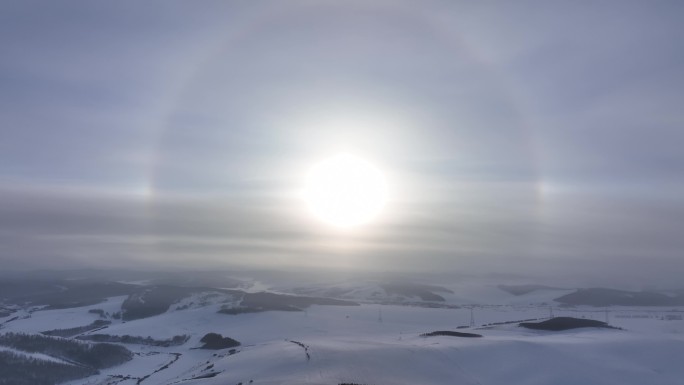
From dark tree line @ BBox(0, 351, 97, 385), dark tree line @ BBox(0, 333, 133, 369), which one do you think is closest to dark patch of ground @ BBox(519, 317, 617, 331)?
dark tree line @ BBox(0, 333, 133, 369)

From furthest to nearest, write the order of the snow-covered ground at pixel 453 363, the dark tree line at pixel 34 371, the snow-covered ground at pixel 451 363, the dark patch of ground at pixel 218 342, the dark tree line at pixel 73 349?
1. the dark patch of ground at pixel 218 342
2. the dark tree line at pixel 73 349
3. the dark tree line at pixel 34 371
4. the snow-covered ground at pixel 453 363
5. the snow-covered ground at pixel 451 363

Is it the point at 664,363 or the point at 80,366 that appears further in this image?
the point at 80,366

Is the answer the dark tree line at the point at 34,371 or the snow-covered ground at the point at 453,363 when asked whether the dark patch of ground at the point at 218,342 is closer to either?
the snow-covered ground at the point at 453,363

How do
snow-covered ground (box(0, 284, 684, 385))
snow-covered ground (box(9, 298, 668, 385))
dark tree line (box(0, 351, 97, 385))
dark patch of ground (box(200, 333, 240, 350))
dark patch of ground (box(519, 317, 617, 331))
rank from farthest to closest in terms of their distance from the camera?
1. dark patch of ground (box(200, 333, 240, 350))
2. dark patch of ground (box(519, 317, 617, 331))
3. dark tree line (box(0, 351, 97, 385))
4. snow-covered ground (box(9, 298, 668, 385))
5. snow-covered ground (box(0, 284, 684, 385))

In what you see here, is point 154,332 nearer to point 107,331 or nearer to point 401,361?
point 107,331

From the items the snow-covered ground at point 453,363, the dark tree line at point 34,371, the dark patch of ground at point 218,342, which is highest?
the snow-covered ground at point 453,363

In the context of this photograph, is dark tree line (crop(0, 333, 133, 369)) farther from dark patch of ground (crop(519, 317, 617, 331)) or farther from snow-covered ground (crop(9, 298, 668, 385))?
dark patch of ground (crop(519, 317, 617, 331))

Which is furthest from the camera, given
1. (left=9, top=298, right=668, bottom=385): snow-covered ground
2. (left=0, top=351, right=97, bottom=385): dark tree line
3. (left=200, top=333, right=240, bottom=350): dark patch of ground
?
(left=200, top=333, right=240, bottom=350): dark patch of ground

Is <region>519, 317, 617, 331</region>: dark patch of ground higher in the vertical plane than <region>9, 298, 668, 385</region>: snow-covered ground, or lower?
higher

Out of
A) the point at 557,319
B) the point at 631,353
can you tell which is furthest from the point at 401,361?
the point at 557,319

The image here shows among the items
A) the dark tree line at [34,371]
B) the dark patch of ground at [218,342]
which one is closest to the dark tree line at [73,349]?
the dark tree line at [34,371]

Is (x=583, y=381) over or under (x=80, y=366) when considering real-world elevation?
over
